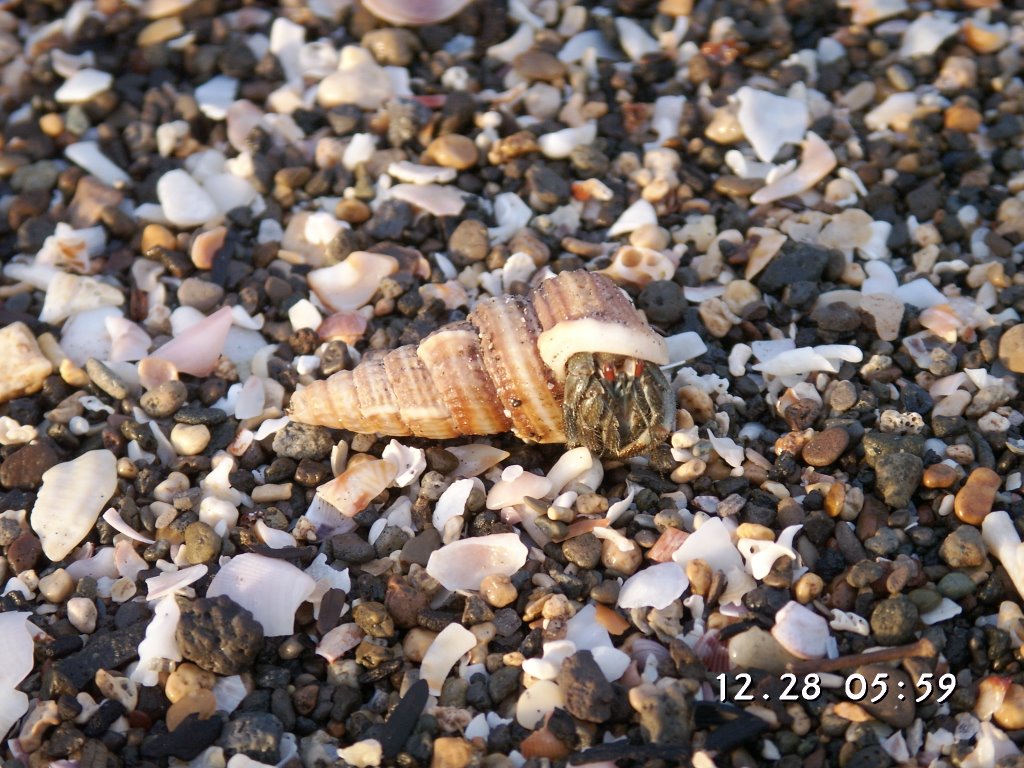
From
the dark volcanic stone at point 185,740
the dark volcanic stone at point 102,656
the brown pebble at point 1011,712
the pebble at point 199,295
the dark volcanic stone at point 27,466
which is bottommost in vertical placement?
the brown pebble at point 1011,712

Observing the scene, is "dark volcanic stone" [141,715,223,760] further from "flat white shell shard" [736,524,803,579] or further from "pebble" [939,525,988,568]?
"pebble" [939,525,988,568]

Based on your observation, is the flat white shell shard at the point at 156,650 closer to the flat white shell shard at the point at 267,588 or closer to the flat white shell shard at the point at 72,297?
the flat white shell shard at the point at 267,588

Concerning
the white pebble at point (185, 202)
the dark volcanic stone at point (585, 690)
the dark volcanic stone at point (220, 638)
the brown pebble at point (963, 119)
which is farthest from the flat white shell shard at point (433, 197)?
the brown pebble at point (963, 119)

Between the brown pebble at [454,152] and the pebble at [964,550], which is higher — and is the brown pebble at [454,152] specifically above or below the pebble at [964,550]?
above

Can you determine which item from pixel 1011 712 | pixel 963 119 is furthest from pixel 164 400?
pixel 963 119

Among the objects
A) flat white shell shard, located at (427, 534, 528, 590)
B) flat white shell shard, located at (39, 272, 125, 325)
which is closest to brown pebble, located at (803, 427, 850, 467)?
flat white shell shard, located at (427, 534, 528, 590)
